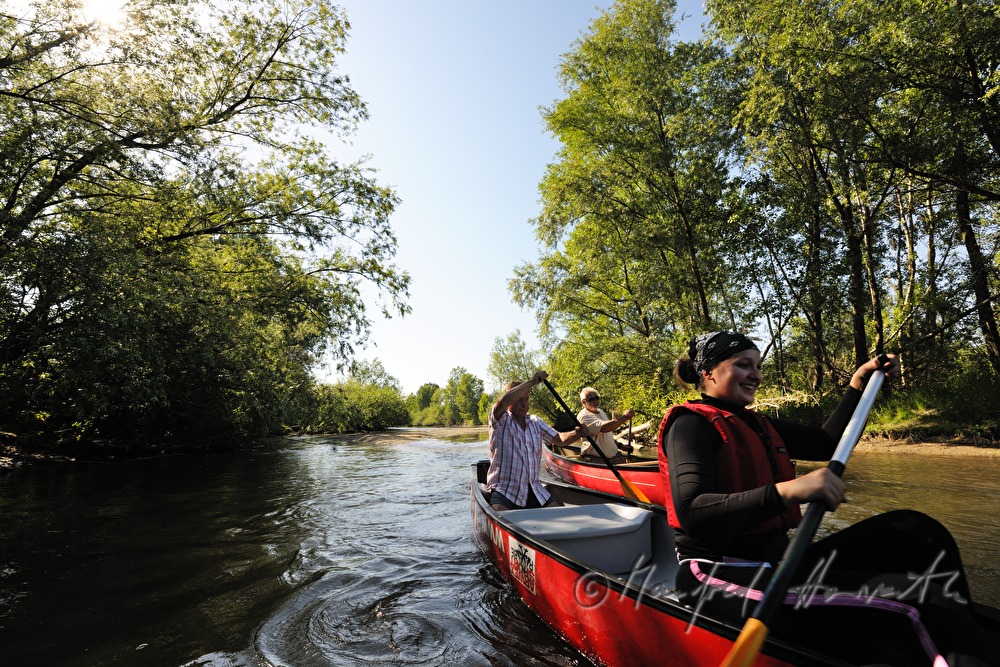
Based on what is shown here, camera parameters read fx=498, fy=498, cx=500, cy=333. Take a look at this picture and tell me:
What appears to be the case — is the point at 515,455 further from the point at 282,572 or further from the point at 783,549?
the point at 783,549

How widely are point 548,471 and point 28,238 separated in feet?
35.4

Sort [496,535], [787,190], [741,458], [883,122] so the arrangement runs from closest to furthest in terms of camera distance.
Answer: [741,458]
[496,535]
[883,122]
[787,190]

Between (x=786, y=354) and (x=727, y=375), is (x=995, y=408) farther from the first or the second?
(x=727, y=375)

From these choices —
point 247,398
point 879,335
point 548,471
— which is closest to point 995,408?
point 879,335

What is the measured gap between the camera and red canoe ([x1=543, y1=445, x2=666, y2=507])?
718 cm

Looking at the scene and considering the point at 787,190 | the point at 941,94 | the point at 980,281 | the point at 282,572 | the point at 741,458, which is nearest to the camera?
the point at 741,458

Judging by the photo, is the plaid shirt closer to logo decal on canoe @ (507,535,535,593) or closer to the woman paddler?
logo decal on canoe @ (507,535,535,593)

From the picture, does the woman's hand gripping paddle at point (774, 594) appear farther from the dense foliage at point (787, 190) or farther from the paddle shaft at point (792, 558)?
the dense foliage at point (787, 190)

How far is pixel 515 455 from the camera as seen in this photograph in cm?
546

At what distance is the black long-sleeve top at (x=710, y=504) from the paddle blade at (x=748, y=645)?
0.32m

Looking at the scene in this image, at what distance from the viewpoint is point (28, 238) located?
7.95 metres

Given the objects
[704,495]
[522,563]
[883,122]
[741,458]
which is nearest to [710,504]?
[704,495]

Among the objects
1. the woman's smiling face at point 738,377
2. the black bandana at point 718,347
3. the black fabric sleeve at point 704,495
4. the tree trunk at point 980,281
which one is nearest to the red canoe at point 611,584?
the black fabric sleeve at point 704,495

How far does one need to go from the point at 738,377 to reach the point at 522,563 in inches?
101
